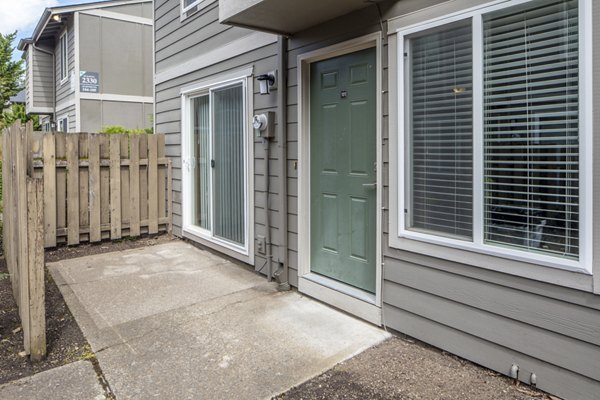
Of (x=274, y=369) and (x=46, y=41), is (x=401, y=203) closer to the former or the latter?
(x=274, y=369)

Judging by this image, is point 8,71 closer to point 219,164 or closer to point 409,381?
point 219,164

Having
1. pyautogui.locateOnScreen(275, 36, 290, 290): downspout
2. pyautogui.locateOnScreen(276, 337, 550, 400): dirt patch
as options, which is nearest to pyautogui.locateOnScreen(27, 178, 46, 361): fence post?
pyautogui.locateOnScreen(276, 337, 550, 400): dirt patch

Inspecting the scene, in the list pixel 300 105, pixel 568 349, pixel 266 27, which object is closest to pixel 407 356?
pixel 568 349

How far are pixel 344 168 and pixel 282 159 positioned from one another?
2.48 feet

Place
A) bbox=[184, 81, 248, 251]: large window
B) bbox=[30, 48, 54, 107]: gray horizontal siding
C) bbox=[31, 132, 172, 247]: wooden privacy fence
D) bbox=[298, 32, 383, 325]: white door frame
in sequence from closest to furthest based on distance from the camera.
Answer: bbox=[298, 32, 383, 325]: white door frame < bbox=[184, 81, 248, 251]: large window < bbox=[31, 132, 172, 247]: wooden privacy fence < bbox=[30, 48, 54, 107]: gray horizontal siding

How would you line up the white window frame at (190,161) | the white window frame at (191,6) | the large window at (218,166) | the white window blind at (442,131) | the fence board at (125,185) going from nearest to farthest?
the white window blind at (442,131) < the white window frame at (190,161) < the large window at (218,166) < the white window frame at (191,6) < the fence board at (125,185)

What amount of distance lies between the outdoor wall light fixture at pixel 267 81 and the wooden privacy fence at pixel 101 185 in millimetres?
2791

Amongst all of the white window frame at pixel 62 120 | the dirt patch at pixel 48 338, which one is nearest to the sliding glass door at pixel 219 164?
the dirt patch at pixel 48 338

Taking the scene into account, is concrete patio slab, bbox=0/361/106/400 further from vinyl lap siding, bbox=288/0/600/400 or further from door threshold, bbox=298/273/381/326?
vinyl lap siding, bbox=288/0/600/400

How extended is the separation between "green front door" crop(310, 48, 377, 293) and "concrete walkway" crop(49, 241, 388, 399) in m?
0.46

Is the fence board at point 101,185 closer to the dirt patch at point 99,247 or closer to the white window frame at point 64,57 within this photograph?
the dirt patch at point 99,247

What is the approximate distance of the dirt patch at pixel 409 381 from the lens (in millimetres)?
2354

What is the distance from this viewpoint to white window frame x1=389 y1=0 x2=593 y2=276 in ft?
6.92

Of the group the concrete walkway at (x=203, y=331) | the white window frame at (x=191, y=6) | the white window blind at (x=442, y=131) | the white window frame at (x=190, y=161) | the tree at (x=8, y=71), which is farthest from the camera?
the tree at (x=8, y=71)
